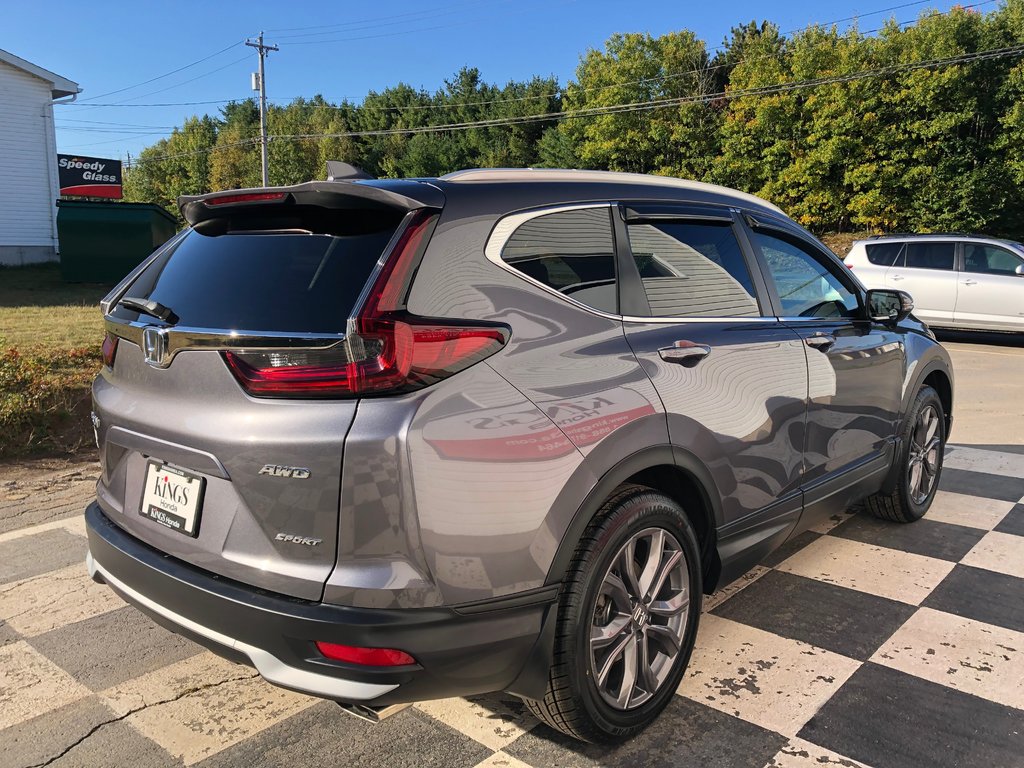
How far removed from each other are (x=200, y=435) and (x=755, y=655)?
2.16 m

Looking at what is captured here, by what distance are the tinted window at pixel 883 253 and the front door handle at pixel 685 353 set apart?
495 inches

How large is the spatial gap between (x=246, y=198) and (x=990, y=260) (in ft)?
44.6

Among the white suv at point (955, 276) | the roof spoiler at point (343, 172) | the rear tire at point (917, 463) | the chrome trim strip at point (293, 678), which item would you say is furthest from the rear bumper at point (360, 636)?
the white suv at point (955, 276)

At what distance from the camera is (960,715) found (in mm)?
2607

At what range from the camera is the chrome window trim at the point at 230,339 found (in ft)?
6.41

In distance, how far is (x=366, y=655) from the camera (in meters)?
1.92

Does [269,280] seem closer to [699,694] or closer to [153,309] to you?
[153,309]

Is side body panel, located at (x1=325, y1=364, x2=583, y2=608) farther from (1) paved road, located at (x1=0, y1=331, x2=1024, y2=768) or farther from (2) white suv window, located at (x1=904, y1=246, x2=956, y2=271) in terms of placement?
(2) white suv window, located at (x1=904, y1=246, x2=956, y2=271)

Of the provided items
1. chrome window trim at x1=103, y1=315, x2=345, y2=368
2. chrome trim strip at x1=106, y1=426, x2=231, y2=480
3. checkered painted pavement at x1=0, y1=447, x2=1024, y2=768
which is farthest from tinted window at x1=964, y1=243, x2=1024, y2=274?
chrome trim strip at x1=106, y1=426, x2=231, y2=480

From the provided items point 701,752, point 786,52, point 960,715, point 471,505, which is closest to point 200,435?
point 471,505

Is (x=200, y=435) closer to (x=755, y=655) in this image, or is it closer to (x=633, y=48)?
(x=755, y=655)

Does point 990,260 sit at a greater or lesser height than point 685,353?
greater

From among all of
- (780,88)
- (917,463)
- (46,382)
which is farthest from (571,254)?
(780,88)

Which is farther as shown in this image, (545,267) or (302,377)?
(545,267)
